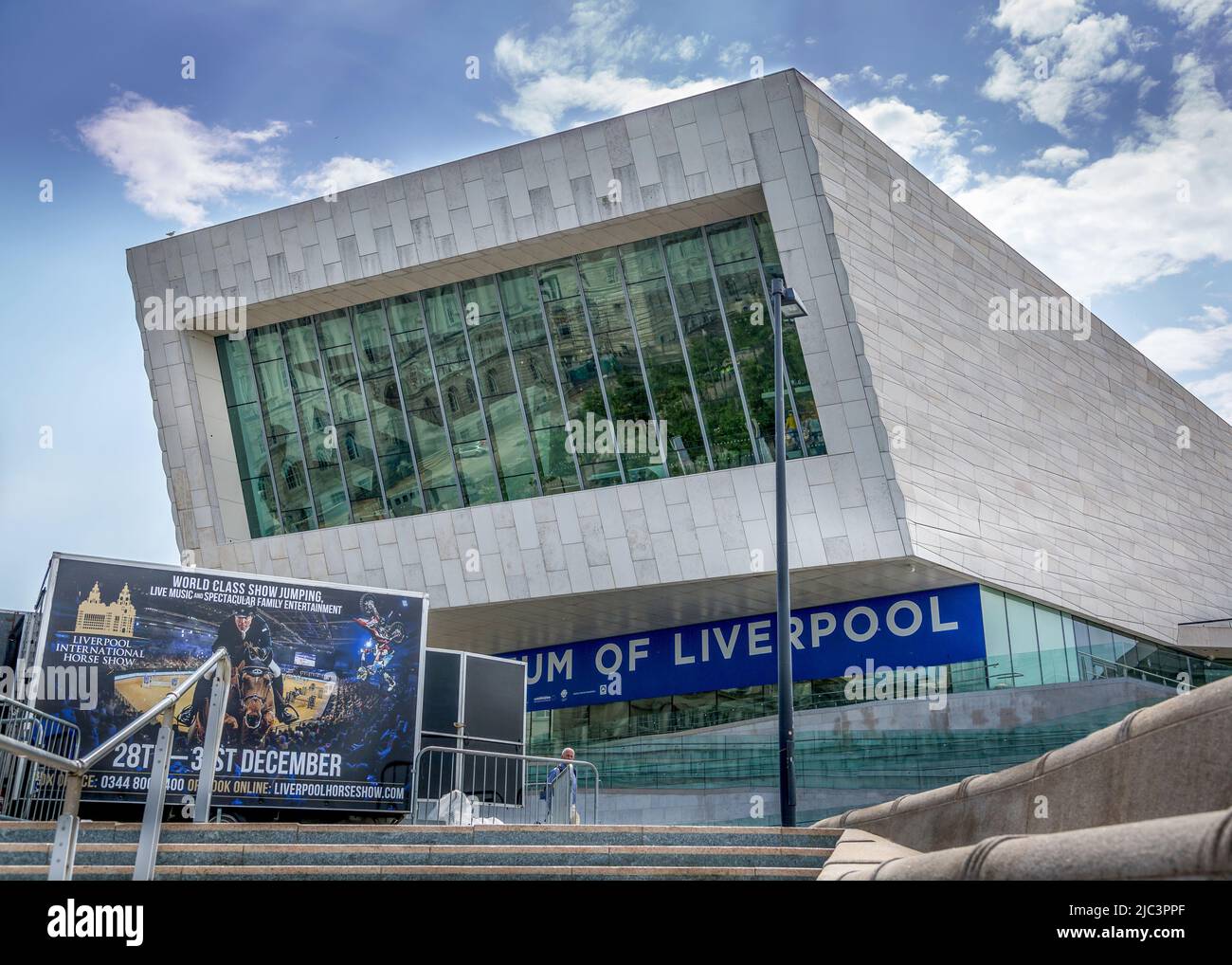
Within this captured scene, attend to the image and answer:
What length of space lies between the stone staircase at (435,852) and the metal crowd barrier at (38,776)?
1.73m

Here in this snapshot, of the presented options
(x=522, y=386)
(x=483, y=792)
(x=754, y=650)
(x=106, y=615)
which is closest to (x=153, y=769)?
(x=106, y=615)

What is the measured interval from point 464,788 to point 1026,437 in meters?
18.4

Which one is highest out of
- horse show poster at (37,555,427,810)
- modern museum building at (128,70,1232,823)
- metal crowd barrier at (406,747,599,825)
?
modern museum building at (128,70,1232,823)

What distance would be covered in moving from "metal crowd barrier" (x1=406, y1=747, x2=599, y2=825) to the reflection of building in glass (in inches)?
132

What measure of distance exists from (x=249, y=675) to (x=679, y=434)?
15.6m

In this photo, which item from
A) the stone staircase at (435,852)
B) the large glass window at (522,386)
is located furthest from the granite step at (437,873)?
the large glass window at (522,386)

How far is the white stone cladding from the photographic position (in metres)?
24.8

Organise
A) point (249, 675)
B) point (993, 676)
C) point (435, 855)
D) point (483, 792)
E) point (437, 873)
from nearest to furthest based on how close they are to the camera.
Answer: point (437, 873), point (435, 855), point (249, 675), point (483, 792), point (993, 676)

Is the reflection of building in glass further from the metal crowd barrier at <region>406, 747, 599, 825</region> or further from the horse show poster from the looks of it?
the metal crowd barrier at <region>406, 747, 599, 825</region>

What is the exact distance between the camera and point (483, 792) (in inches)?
606

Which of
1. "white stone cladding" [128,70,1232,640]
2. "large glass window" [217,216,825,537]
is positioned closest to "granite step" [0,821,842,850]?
"white stone cladding" [128,70,1232,640]

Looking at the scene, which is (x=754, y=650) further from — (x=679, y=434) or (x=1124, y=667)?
(x=1124, y=667)

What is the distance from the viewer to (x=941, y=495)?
25.3 meters

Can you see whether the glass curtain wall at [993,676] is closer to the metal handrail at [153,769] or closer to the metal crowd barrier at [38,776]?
the metal crowd barrier at [38,776]
